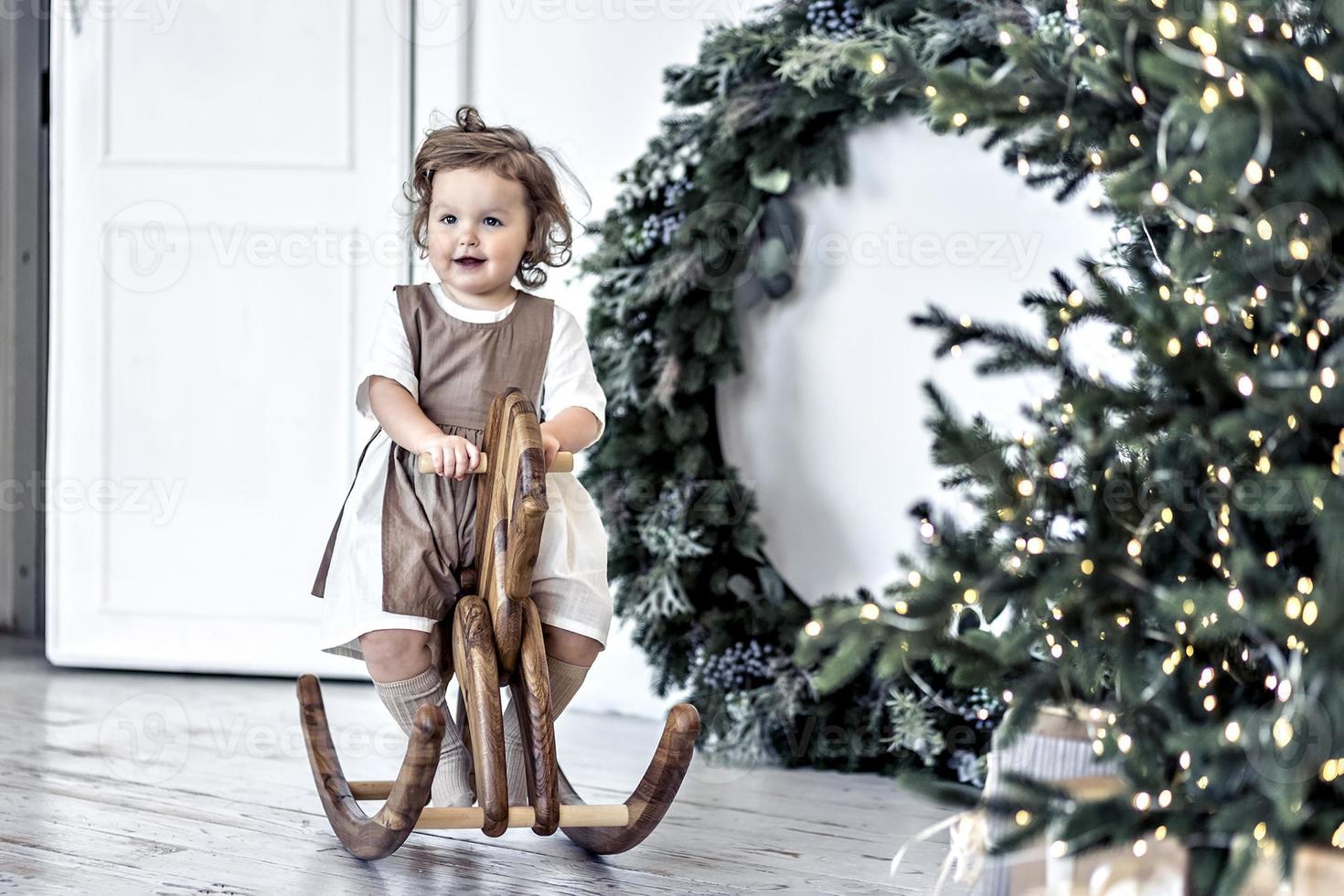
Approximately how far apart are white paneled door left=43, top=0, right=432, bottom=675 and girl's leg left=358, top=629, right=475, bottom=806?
1.16 meters

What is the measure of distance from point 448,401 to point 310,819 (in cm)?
53

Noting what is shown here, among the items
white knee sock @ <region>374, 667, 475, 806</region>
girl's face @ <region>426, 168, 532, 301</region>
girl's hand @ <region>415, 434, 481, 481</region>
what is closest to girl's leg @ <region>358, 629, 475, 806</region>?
white knee sock @ <region>374, 667, 475, 806</region>

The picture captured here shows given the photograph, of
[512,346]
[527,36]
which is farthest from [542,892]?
[527,36]

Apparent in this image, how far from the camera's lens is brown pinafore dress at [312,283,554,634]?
1.52m

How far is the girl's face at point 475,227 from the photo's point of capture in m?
1.53

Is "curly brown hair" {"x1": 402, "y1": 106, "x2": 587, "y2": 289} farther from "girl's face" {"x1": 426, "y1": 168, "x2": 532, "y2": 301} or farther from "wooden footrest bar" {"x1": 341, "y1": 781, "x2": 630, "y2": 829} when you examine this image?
"wooden footrest bar" {"x1": 341, "y1": 781, "x2": 630, "y2": 829}

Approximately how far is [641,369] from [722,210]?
0.28 m

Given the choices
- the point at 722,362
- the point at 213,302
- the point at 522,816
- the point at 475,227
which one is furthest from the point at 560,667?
the point at 213,302

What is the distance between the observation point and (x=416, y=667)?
150 cm

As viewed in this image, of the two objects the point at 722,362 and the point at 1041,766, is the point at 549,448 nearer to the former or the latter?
the point at 1041,766

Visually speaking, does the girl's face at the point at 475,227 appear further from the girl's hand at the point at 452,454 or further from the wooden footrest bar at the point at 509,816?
the wooden footrest bar at the point at 509,816

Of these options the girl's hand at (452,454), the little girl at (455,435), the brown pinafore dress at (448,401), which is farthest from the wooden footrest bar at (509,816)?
the girl's hand at (452,454)

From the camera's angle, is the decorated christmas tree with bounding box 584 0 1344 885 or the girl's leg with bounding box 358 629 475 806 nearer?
the decorated christmas tree with bounding box 584 0 1344 885

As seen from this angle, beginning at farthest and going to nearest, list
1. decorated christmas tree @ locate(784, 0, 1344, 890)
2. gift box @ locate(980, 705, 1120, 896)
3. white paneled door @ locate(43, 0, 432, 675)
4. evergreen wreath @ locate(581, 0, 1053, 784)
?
white paneled door @ locate(43, 0, 432, 675) → evergreen wreath @ locate(581, 0, 1053, 784) → gift box @ locate(980, 705, 1120, 896) → decorated christmas tree @ locate(784, 0, 1344, 890)
